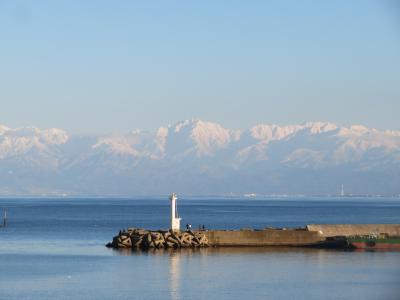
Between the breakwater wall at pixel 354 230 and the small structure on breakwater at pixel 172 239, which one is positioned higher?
the breakwater wall at pixel 354 230

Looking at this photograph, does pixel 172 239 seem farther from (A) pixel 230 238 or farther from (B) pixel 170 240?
(A) pixel 230 238

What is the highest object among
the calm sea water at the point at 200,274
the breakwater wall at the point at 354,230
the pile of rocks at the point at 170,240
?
the breakwater wall at the point at 354,230

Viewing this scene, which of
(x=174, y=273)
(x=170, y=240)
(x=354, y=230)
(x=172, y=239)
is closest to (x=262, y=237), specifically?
(x=172, y=239)

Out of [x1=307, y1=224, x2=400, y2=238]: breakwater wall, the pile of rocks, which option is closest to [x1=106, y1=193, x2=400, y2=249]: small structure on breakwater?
the pile of rocks

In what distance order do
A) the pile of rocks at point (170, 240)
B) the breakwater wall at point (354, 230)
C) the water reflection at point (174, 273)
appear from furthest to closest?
the breakwater wall at point (354, 230) → the pile of rocks at point (170, 240) → the water reflection at point (174, 273)

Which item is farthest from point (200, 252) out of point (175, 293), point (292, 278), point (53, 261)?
point (175, 293)

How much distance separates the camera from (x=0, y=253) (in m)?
72.2

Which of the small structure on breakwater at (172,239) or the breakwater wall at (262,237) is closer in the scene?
the breakwater wall at (262,237)

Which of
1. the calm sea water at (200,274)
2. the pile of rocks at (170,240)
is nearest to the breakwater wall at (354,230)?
the calm sea water at (200,274)

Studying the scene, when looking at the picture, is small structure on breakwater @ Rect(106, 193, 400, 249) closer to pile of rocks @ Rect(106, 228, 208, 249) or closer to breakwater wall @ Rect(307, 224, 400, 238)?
pile of rocks @ Rect(106, 228, 208, 249)

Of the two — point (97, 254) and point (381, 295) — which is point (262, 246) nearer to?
point (97, 254)

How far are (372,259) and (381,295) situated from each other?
15.3m

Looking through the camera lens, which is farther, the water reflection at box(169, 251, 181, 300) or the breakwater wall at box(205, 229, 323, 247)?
the breakwater wall at box(205, 229, 323, 247)

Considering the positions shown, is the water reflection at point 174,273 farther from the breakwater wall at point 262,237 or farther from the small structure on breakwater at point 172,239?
the breakwater wall at point 262,237
